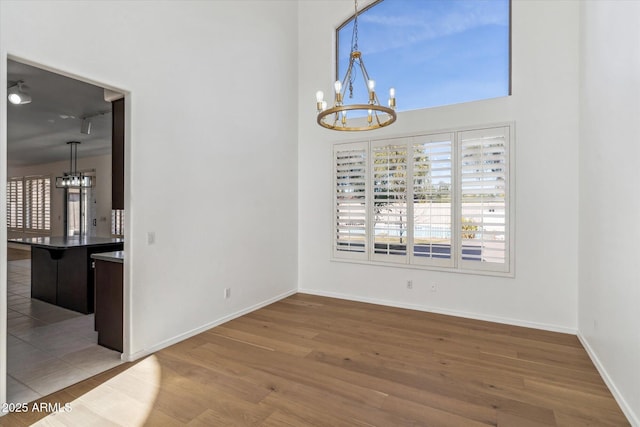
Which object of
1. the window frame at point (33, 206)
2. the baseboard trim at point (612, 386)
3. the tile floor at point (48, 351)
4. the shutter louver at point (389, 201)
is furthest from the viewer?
the window frame at point (33, 206)

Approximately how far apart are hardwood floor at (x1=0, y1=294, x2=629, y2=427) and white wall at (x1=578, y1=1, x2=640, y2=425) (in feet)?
0.96

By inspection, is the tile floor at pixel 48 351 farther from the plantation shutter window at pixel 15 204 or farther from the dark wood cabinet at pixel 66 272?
the plantation shutter window at pixel 15 204

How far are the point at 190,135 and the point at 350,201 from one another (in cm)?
246

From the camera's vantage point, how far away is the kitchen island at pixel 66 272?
439cm

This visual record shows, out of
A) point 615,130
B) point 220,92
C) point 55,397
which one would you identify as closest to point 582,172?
point 615,130

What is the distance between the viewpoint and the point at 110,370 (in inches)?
112

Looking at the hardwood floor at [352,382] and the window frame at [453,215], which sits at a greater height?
the window frame at [453,215]

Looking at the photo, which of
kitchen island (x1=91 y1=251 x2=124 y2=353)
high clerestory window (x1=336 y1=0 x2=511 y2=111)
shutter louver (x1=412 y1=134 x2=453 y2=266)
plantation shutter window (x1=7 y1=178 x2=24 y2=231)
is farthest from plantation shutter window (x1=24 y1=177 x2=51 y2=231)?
shutter louver (x1=412 y1=134 x2=453 y2=266)

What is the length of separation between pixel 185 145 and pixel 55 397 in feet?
7.82

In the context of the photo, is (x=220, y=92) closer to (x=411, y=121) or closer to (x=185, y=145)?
(x=185, y=145)

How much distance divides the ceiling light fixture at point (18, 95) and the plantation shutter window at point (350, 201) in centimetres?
406

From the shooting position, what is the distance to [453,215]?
4.31 metres

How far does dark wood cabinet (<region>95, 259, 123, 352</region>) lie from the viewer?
3137 mm

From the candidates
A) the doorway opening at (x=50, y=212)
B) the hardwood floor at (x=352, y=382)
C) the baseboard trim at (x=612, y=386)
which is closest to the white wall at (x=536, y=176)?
the hardwood floor at (x=352, y=382)
